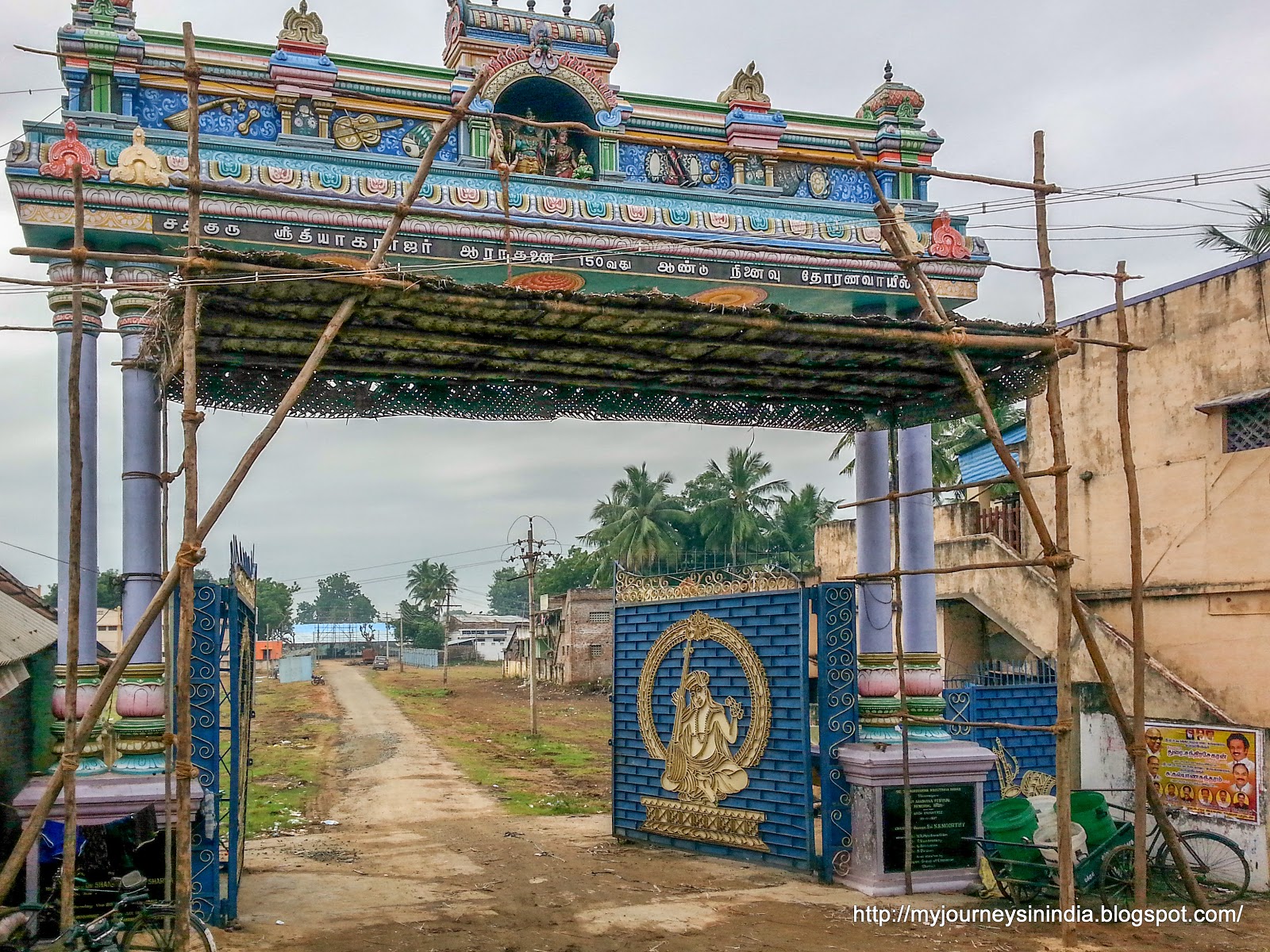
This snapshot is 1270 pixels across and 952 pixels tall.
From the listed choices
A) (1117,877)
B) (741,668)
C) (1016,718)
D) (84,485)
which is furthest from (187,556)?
(1016,718)

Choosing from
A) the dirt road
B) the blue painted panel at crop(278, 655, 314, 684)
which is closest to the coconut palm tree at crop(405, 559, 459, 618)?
→ the blue painted panel at crop(278, 655, 314, 684)

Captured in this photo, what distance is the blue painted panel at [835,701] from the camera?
10836 millimetres

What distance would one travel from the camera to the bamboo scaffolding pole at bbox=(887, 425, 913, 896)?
10422 mm

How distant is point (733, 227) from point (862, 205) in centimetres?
162

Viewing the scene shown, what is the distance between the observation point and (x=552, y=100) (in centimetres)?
1202

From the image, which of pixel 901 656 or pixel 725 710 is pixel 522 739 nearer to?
pixel 725 710

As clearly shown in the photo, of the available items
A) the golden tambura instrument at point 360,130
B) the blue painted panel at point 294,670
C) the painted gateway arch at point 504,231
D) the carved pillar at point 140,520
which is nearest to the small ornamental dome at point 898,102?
the painted gateway arch at point 504,231

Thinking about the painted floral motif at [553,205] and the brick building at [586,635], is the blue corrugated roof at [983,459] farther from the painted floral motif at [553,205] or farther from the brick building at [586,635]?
the brick building at [586,635]

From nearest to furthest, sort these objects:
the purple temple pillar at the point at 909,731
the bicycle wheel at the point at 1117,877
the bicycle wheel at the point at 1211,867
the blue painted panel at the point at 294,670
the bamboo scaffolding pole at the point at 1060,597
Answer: the bamboo scaffolding pole at the point at 1060,597 → the bicycle wheel at the point at 1117,877 → the bicycle wheel at the point at 1211,867 → the purple temple pillar at the point at 909,731 → the blue painted panel at the point at 294,670

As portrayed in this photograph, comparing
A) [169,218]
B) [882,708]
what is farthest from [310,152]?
[882,708]

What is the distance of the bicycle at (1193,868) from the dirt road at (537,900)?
0.70 m

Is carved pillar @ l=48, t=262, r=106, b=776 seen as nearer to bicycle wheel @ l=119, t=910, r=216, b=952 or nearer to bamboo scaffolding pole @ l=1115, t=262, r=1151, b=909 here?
bicycle wheel @ l=119, t=910, r=216, b=952

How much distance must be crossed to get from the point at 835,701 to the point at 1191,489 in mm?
4880

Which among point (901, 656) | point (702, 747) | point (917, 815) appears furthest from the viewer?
point (702, 747)
